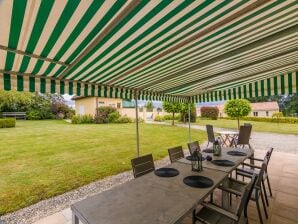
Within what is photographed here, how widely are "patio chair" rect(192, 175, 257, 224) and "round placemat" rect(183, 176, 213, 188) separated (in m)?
0.24

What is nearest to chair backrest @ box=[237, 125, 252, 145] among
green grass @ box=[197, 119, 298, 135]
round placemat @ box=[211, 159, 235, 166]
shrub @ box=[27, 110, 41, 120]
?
round placemat @ box=[211, 159, 235, 166]

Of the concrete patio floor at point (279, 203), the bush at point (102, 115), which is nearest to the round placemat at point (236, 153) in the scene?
the concrete patio floor at point (279, 203)

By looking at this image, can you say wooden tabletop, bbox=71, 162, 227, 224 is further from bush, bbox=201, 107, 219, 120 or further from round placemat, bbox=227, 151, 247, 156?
bush, bbox=201, 107, 219, 120

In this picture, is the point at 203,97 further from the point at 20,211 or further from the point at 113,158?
the point at 20,211

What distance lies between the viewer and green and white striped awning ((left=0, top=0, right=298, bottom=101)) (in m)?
1.84

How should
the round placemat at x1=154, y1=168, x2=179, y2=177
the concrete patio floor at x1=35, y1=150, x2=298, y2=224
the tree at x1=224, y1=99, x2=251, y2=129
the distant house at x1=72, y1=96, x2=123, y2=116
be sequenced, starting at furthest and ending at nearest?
the distant house at x1=72, y1=96, x2=123, y2=116, the tree at x1=224, y1=99, x2=251, y2=129, the concrete patio floor at x1=35, y1=150, x2=298, y2=224, the round placemat at x1=154, y1=168, x2=179, y2=177

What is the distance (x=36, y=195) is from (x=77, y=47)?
3.73 m

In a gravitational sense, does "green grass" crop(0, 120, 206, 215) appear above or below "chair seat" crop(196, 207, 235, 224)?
below

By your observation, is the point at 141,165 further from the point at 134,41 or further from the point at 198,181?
the point at 134,41

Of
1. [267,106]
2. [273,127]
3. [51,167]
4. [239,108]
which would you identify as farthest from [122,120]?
[267,106]

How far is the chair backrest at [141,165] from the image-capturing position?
3.28 metres

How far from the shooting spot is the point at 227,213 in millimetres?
2051

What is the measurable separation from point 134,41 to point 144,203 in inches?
82.7

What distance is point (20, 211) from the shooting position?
361 cm
